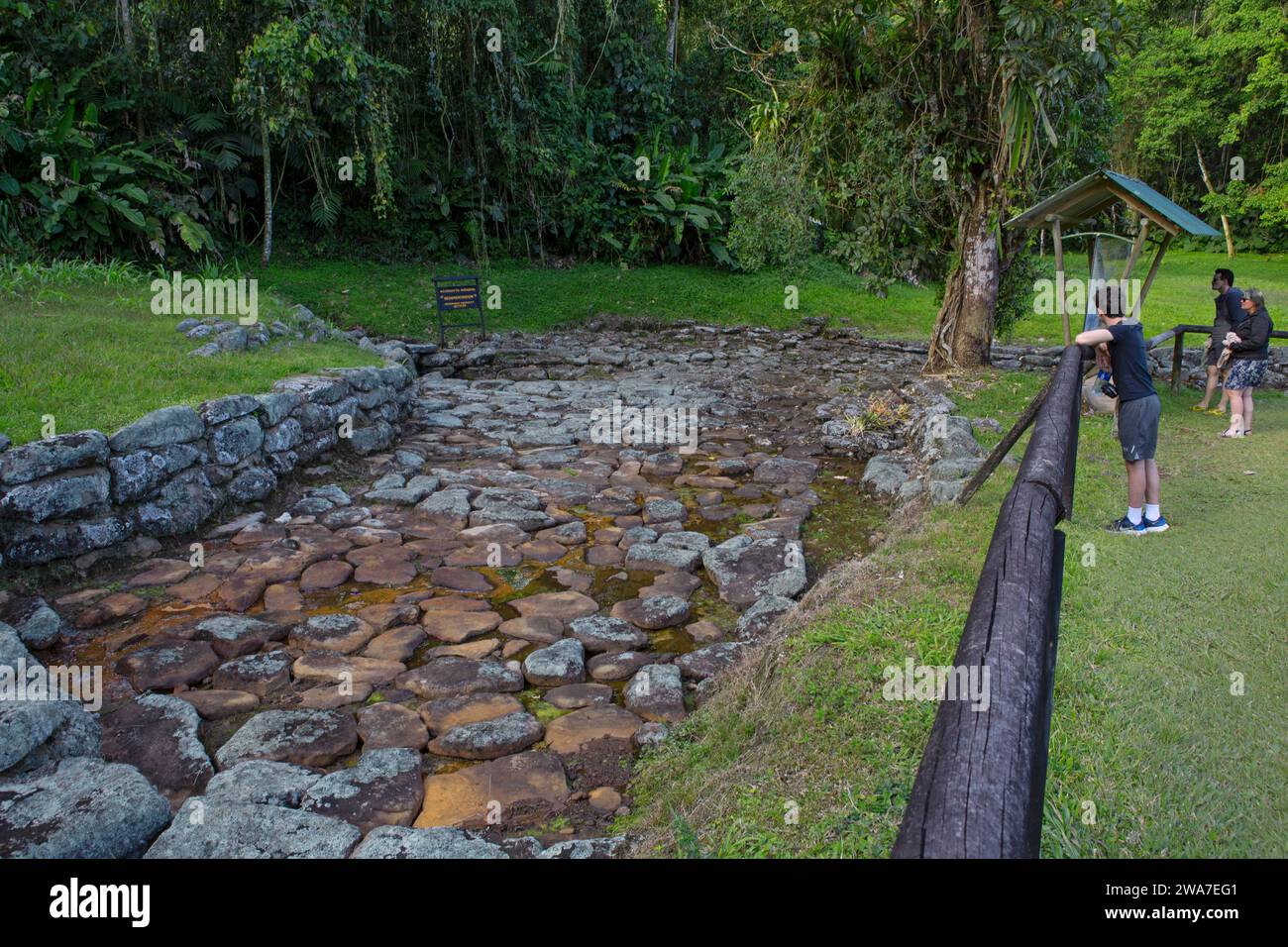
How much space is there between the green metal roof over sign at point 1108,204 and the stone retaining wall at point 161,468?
681cm

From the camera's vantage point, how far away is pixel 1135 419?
5.47m

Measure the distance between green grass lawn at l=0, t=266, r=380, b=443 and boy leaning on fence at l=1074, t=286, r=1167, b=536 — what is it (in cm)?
626

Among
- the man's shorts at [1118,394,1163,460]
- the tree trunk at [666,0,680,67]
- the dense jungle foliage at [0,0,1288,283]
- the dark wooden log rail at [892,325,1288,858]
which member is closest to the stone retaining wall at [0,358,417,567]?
the dark wooden log rail at [892,325,1288,858]

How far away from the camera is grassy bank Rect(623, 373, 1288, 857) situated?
2580 mm

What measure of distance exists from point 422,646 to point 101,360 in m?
4.09

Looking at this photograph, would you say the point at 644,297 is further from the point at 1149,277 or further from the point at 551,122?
the point at 1149,277

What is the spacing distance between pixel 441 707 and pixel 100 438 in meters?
3.00

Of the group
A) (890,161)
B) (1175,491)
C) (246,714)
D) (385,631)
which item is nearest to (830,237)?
(890,161)

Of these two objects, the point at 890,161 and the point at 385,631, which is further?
the point at 890,161

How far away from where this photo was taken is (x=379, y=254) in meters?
17.2

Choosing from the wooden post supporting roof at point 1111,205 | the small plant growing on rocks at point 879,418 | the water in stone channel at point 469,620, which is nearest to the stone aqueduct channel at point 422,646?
the water in stone channel at point 469,620

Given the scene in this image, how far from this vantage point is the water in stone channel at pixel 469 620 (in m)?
3.64

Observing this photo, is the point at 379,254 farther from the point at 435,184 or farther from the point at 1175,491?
the point at 1175,491

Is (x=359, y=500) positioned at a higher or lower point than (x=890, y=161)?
lower
